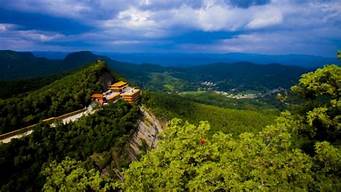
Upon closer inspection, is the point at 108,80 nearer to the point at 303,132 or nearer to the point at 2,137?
the point at 2,137

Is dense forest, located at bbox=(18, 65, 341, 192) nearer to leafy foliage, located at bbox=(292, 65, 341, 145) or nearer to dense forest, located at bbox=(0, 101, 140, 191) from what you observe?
leafy foliage, located at bbox=(292, 65, 341, 145)

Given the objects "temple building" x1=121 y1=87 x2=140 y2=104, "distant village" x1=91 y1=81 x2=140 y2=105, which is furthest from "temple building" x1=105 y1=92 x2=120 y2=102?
"temple building" x1=121 y1=87 x2=140 y2=104

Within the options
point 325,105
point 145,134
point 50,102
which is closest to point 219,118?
point 145,134

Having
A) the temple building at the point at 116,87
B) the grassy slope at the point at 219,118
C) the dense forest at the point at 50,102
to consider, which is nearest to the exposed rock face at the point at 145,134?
the temple building at the point at 116,87

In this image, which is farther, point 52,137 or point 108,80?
point 108,80

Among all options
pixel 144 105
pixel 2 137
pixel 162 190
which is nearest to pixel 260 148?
pixel 162 190
